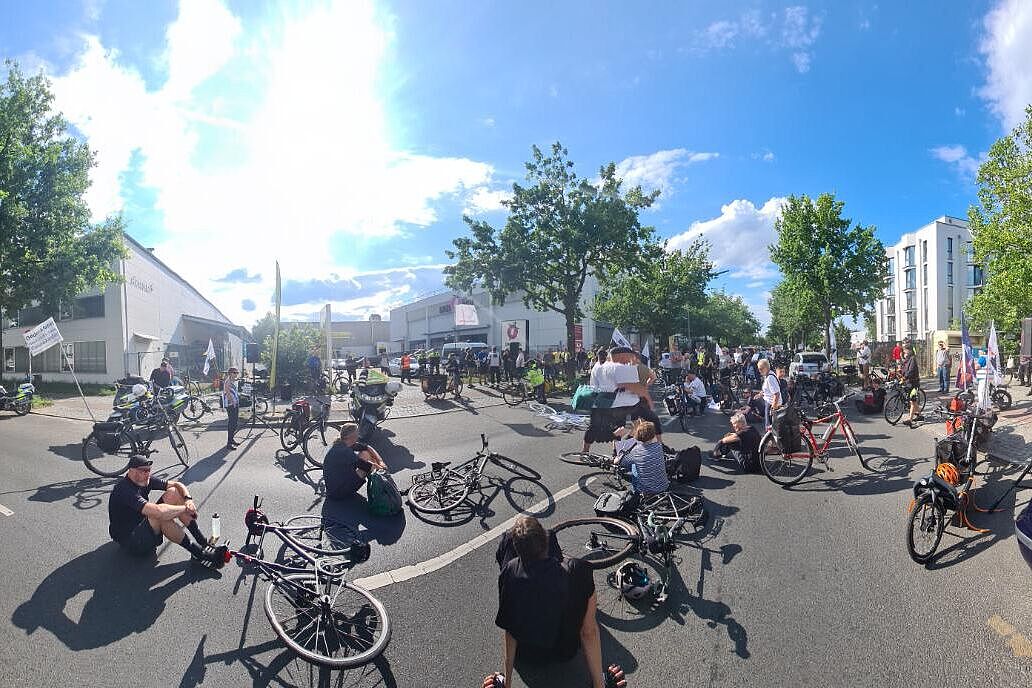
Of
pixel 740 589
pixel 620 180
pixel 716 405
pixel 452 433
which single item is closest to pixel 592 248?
pixel 620 180

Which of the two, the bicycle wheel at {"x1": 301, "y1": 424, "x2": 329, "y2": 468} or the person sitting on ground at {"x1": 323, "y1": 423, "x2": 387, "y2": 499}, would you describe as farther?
the bicycle wheel at {"x1": 301, "y1": 424, "x2": 329, "y2": 468}

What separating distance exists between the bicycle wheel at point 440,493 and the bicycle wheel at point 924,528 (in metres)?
4.90

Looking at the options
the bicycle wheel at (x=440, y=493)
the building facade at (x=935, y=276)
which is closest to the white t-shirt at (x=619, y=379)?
the bicycle wheel at (x=440, y=493)

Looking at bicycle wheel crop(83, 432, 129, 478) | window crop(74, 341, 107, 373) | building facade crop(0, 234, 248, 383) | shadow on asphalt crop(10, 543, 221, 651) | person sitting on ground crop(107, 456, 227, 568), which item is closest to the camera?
shadow on asphalt crop(10, 543, 221, 651)

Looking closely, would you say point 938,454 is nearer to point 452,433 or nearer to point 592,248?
point 452,433

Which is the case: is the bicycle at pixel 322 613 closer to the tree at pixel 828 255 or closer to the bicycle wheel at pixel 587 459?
the bicycle wheel at pixel 587 459

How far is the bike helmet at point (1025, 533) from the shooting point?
3.46 meters

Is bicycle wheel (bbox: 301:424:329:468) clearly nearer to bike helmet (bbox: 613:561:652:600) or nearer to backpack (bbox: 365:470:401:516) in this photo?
backpack (bbox: 365:470:401:516)

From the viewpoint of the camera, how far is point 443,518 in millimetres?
6367

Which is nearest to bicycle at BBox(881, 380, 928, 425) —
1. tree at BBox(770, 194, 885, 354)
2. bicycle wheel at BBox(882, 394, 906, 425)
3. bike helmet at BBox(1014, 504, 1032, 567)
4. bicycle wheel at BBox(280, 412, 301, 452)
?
bicycle wheel at BBox(882, 394, 906, 425)

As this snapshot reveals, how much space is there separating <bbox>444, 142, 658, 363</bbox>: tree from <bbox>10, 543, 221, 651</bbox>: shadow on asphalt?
19901mm

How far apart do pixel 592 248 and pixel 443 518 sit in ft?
62.6

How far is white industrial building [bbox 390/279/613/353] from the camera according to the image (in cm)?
5159

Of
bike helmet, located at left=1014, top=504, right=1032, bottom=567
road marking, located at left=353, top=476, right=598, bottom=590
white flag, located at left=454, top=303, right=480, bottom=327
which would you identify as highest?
white flag, located at left=454, top=303, right=480, bottom=327
